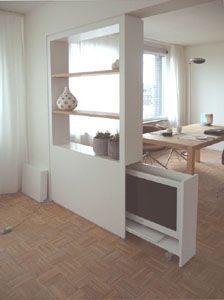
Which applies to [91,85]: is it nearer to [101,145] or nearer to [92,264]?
[101,145]

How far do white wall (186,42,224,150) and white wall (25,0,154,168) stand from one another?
4461 millimetres

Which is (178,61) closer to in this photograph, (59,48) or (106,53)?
(106,53)


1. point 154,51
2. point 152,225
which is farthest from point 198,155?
point 152,225

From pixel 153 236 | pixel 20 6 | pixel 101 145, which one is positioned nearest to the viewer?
pixel 153 236

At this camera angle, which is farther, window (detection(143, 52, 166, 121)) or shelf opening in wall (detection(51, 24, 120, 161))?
window (detection(143, 52, 166, 121))

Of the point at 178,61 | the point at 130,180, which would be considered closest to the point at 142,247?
the point at 130,180

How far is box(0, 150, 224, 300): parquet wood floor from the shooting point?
2.09 m

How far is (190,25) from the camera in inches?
181

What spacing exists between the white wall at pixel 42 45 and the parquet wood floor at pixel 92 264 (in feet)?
3.22

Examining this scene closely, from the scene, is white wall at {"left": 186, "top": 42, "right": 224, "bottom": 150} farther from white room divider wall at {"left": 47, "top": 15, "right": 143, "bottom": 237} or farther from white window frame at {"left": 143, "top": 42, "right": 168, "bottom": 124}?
white room divider wall at {"left": 47, "top": 15, "right": 143, "bottom": 237}

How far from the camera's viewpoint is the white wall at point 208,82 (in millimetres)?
6504

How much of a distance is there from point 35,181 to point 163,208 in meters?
1.89

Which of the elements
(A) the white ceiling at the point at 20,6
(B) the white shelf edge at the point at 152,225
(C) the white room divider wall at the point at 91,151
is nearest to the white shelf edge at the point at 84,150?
(C) the white room divider wall at the point at 91,151

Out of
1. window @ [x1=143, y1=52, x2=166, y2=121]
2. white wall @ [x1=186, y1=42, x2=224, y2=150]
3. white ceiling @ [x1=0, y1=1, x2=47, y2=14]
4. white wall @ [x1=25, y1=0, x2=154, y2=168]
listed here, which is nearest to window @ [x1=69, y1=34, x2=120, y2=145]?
white wall @ [x1=25, y1=0, x2=154, y2=168]
